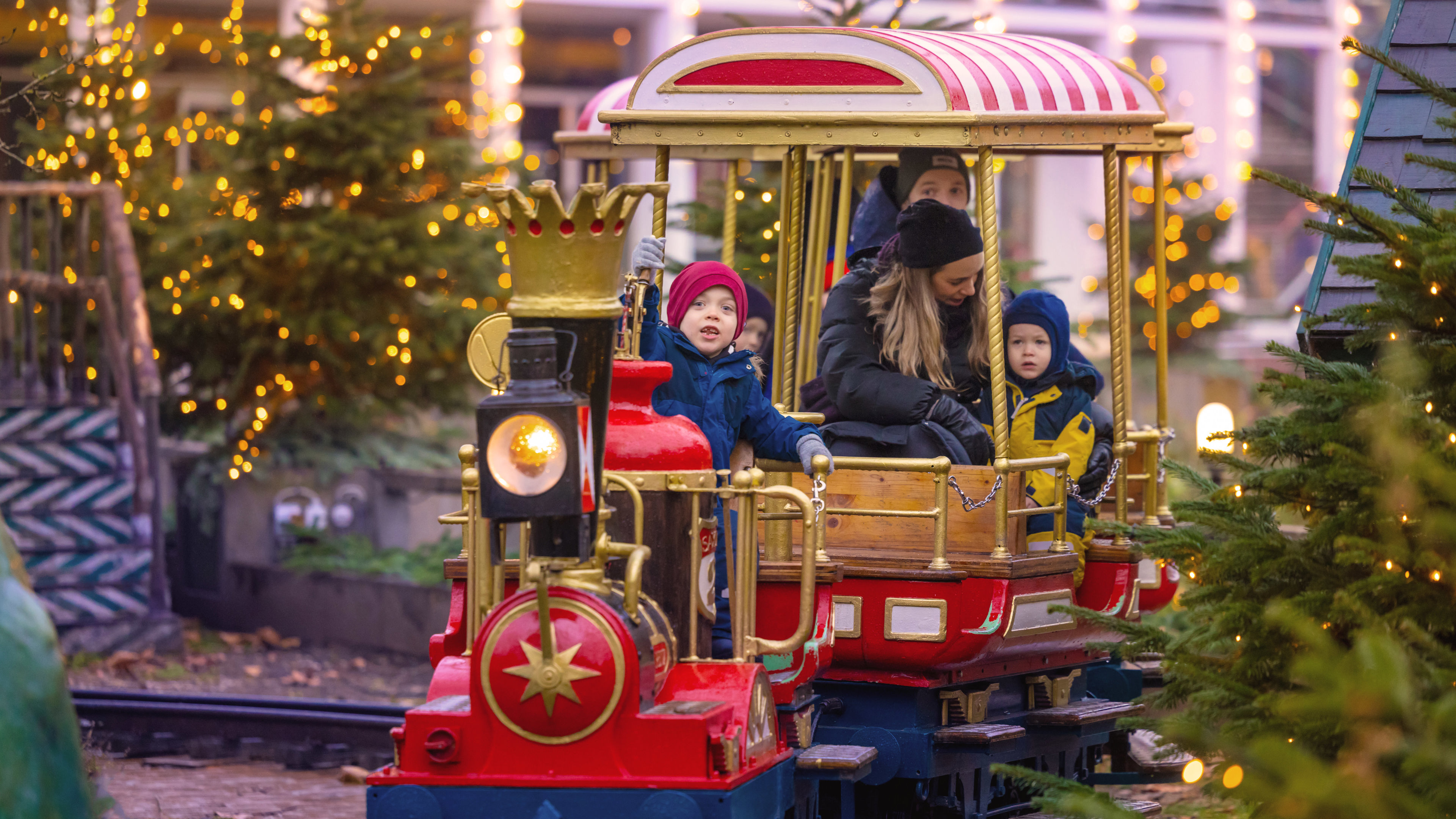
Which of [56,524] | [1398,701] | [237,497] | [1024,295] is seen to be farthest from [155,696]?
[1398,701]

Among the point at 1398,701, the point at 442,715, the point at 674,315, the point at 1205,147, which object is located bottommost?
the point at 442,715

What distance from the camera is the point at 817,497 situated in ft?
18.9

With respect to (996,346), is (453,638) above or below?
below

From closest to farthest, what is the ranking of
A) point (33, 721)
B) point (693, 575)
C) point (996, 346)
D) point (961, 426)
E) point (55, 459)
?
point (33, 721) < point (693, 575) < point (996, 346) < point (961, 426) < point (55, 459)

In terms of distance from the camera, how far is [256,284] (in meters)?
12.6

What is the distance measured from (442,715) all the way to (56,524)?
7.64 m

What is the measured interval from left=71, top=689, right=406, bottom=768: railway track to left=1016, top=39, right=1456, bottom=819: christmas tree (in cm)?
496

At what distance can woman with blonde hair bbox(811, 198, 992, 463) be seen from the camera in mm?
6730

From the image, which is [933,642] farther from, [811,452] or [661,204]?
[661,204]

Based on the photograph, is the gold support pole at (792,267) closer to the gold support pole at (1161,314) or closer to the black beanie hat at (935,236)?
the black beanie hat at (935,236)

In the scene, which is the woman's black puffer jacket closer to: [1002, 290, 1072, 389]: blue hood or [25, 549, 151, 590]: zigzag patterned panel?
[1002, 290, 1072, 389]: blue hood

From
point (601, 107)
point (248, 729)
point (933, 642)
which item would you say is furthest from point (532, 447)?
point (601, 107)

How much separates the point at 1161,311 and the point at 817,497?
3.13 meters

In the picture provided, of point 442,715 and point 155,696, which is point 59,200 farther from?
point 442,715
